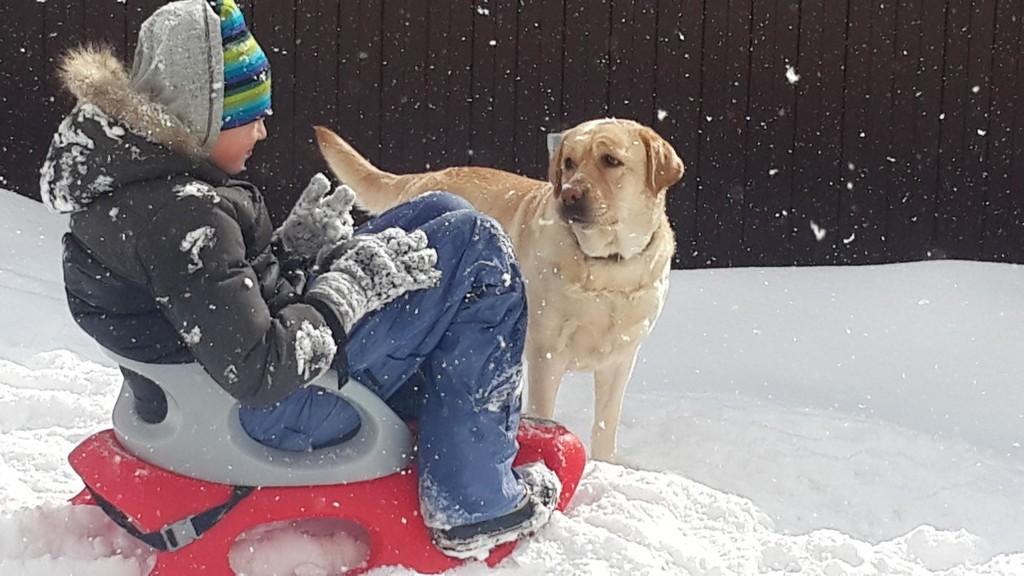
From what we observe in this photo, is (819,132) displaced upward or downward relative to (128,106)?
downward

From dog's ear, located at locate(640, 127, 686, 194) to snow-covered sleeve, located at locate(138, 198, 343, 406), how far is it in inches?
70.4

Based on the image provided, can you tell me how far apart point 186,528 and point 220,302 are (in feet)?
1.58

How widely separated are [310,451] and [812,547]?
1051 mm

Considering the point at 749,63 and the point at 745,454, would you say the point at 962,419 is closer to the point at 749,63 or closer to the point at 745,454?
the point at 745,454

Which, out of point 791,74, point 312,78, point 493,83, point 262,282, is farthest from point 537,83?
point 262,282

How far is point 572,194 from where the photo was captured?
3436mm

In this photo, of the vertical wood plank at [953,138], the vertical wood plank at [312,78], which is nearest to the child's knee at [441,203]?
the vertical wood plank at [312,78]

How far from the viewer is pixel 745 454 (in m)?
3.62

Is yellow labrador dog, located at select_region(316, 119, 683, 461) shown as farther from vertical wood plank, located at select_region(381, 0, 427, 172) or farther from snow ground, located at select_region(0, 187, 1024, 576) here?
vertical wood plank, located at select_region(381, 0, 427, 172)

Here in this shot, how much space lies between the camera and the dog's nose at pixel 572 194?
3.43 meters

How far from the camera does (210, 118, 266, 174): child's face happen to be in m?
2.08

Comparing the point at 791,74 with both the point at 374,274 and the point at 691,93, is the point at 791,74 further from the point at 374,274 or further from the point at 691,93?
the point at 374,274

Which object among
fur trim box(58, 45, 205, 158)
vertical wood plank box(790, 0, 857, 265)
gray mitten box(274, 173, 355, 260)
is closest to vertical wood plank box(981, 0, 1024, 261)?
vertical wood plank box(790, 0, 857, 265)

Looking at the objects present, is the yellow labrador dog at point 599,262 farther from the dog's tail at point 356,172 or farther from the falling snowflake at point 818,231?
the falling snowflake at point 818,231
